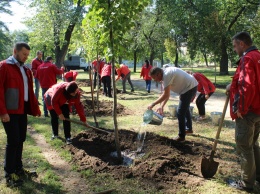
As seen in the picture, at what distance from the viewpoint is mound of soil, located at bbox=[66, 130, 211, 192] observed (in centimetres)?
416

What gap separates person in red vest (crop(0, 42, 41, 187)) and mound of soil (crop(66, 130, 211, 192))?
1.16m

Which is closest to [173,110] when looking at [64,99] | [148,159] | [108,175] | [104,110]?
[104,110]

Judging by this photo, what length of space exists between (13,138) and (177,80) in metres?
3.23

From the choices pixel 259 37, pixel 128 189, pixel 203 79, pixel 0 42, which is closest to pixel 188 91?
pixel 203 79

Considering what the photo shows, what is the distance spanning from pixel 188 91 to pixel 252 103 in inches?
89.9

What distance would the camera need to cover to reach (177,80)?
5.59 metres

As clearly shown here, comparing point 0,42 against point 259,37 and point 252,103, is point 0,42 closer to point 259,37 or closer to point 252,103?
point 259,37

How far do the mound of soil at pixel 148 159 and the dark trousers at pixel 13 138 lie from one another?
3.68ft

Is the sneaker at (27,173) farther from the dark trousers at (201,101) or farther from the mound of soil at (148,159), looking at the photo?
the dark trousers at (201,101)

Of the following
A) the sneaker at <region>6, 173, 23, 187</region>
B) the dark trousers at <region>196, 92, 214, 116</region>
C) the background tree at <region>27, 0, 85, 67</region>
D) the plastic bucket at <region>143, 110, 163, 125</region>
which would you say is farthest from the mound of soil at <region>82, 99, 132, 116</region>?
the background tree at <region>27, 0, 85, 67</region>

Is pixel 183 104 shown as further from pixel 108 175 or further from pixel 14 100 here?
pixel 14 100

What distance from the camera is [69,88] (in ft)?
17.1

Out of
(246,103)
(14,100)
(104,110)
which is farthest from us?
(104,110)

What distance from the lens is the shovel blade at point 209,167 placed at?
4176mm
